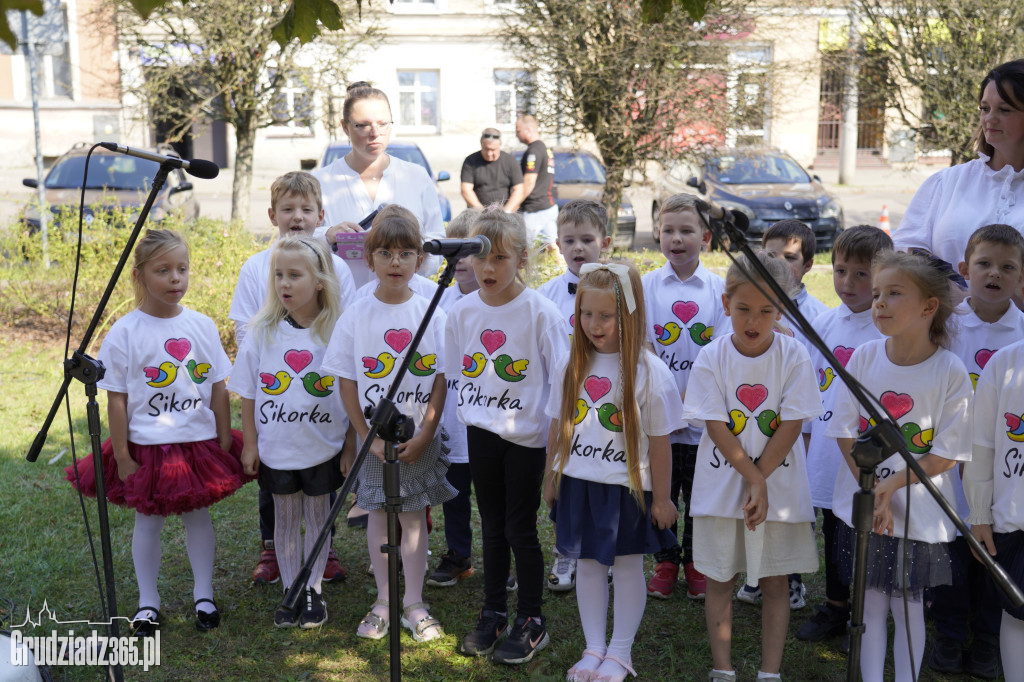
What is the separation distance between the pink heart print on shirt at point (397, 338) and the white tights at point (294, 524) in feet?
2.30

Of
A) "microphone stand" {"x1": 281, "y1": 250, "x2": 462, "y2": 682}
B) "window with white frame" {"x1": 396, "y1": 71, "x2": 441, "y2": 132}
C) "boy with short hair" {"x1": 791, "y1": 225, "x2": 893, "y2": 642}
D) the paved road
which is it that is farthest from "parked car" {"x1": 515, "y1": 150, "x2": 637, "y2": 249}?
"window with white frame" {"x1": 396, "y1": 71, "x2": 441, "y2": 132}

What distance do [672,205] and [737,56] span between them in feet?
23.9

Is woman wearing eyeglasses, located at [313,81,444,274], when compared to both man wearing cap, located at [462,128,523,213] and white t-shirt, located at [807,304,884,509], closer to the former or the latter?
white t-shirt, located at [807,304,884,509]

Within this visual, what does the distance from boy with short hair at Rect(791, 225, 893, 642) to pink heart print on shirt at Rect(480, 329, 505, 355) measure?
3.89 feet

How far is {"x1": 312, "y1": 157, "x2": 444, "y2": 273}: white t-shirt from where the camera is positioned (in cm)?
445

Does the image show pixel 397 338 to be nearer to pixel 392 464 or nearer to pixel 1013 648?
pixel 392 464

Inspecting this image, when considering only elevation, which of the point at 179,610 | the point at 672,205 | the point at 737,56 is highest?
the point at 737,56

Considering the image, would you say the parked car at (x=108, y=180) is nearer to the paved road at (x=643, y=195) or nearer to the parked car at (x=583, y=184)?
the paved road at (x=643, y=195)

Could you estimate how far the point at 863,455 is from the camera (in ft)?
6.70

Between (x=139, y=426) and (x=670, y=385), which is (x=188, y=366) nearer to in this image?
(x=139, y=426)

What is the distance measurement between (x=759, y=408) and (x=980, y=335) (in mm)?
895

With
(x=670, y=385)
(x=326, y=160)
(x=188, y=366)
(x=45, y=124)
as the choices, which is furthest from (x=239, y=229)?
(x=45, y=124)

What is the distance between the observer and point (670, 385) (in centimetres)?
323

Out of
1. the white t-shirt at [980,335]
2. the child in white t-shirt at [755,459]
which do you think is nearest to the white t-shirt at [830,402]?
the white t-shirt at [980,335]
